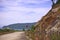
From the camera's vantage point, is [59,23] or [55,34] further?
[59,23]

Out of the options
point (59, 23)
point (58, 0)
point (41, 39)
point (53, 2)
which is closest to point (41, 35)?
point (41, 39)

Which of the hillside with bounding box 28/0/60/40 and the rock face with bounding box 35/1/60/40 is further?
the rock face with bounding box 35/1/60/40

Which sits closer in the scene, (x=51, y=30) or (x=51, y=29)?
(x=51, y=30)

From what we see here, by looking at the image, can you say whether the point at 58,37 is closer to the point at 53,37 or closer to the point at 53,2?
the point at 53,37

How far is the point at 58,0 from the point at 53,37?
20.5 meters

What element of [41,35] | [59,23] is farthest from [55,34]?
[41,35]

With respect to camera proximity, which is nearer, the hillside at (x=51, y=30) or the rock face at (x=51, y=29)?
the hillside at (x=51, y=30)

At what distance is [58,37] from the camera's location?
1055 cm

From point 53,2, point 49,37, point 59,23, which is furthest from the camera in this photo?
point 53,2

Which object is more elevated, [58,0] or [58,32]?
[58,0]

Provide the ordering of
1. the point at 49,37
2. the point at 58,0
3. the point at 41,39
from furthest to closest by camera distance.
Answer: the point at 58,0 < the point at 41,39 < the point at 49,37

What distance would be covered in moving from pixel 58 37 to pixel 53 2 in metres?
24.2

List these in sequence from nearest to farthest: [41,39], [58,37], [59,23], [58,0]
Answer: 1. [58,37]
2. [59,23]
3. [41,39]
4. [58,0]

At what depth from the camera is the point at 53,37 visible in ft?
36.1
